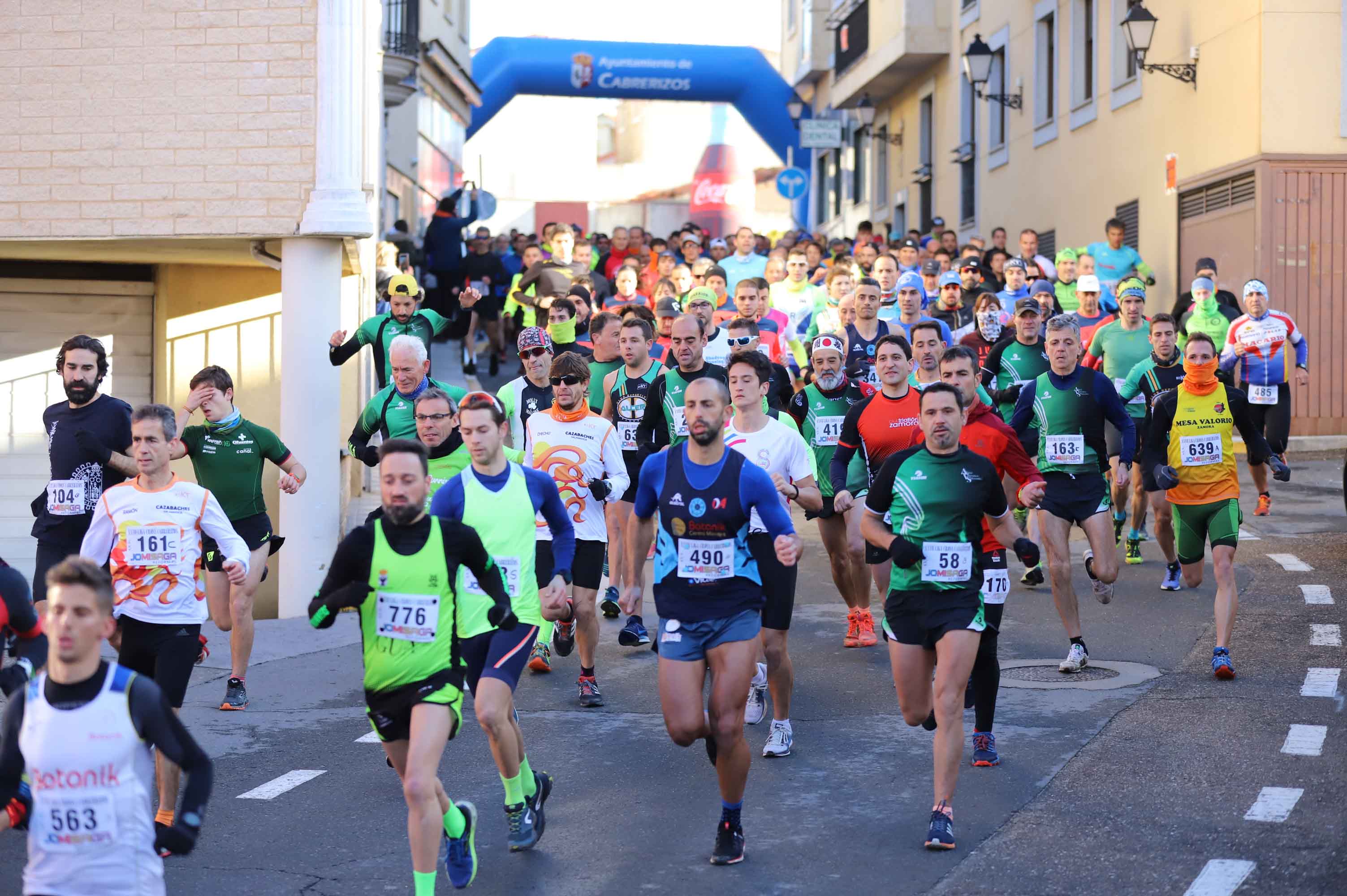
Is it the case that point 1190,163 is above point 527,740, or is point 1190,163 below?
above

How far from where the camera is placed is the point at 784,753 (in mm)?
8133

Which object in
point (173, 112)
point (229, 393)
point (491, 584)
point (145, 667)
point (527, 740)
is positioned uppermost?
point (173, 112)

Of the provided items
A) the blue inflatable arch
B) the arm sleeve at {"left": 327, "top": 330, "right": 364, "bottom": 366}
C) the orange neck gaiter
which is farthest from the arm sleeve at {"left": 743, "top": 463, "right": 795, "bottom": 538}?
the blue inflatable arch

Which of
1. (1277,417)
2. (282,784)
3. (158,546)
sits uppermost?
(1277,417)

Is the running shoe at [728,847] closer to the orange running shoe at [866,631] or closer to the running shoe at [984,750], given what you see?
the running shoe at [984,750]

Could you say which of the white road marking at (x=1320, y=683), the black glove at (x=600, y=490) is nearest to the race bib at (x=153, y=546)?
the black glove at (x=600, y=490)

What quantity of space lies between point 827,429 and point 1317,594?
3869mm

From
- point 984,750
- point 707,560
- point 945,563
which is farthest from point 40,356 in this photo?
point 945,563

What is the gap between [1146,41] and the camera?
21.7 metres

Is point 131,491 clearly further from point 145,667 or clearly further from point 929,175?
point 929,175

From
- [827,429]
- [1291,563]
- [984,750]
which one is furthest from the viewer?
[1291,563]

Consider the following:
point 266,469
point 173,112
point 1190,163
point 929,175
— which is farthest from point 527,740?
point 929,175

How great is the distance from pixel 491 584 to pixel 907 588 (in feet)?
6.30

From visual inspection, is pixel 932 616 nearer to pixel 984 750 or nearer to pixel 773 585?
pixel 984 750
